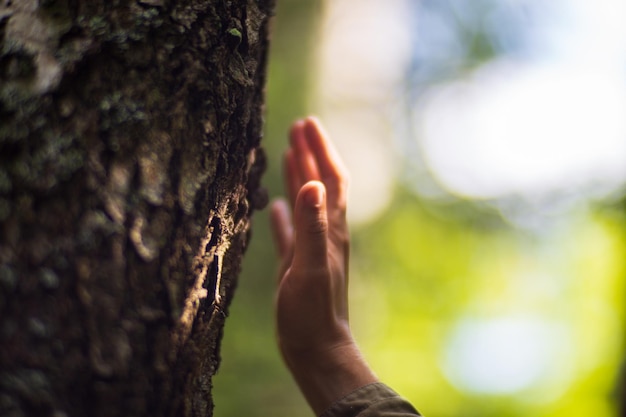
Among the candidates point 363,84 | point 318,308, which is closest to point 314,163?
point 318,308

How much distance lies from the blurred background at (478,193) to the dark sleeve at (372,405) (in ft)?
21.4

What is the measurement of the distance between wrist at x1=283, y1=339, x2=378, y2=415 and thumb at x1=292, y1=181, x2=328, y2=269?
24cm

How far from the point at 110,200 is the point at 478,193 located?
1214cm

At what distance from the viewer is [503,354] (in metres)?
13.9

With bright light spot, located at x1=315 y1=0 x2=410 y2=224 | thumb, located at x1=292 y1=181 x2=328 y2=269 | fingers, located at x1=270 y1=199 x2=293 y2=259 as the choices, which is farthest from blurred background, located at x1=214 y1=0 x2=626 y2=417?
thumb, located at x1=292 y1=181 x2=328 y2=269

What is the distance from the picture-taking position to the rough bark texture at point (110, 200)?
66 centimetres

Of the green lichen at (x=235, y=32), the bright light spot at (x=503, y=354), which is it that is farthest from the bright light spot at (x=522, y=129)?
the green lichen at (x=235, y=32)

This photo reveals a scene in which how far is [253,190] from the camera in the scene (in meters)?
1.25

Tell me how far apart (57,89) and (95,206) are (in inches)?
7.2

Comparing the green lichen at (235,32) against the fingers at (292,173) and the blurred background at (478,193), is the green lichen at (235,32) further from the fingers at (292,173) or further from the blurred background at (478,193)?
the blurred background at (478,193)

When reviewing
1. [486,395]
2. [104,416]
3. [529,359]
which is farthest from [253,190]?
[529,359]

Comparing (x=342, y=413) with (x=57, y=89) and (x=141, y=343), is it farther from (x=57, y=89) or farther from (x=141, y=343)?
(x=57, y=89)

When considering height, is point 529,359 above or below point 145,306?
below

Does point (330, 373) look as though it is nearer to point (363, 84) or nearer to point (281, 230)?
point (281, 230)
